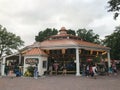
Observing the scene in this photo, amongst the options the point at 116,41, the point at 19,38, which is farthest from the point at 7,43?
the point at 116,41

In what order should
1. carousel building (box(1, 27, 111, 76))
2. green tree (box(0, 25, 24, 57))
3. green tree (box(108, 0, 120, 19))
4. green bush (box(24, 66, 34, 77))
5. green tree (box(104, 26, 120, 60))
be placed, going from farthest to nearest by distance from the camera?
green tree (box(0, 25, 24, 57)) < green tree (box(104, 26, 120, 60)) < carousel building (box(1, 27, 111, 76)) < green bush (box(24, 66, 34, 77)) < green tree (box(108, 0, 120, 19))

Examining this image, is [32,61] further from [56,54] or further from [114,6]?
[114,6]

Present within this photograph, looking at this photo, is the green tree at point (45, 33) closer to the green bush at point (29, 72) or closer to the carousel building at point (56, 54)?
the carousel building at point (56, 54)

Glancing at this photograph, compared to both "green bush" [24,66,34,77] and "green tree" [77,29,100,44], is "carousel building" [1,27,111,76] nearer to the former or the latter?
"green bush" [24,66,34,77]

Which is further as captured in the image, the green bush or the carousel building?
the carousel building

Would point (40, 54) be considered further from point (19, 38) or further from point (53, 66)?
point (19, 38)

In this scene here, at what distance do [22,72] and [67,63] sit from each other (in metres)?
6.80

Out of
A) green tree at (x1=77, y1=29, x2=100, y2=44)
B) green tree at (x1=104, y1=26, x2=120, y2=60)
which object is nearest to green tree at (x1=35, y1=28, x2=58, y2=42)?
green tree at (x1=77, y1=29, x2=100, y2=44)

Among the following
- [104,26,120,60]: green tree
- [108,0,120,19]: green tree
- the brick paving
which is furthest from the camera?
[104,26,120,60]: green tree

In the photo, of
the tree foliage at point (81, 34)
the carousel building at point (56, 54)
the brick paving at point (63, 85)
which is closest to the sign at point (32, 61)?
the carousel building at point (56, 54)

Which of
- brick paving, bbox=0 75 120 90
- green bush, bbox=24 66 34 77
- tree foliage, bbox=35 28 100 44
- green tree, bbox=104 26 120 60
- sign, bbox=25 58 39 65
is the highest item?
tree foliage, bbox=35 28 100 44

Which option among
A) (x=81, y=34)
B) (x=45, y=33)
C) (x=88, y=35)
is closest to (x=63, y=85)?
(x=45, y=33)

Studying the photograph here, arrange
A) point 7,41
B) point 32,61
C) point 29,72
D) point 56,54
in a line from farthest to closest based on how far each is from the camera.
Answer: point 7,41 → point 56,54 → point 32,61 → point 29,72

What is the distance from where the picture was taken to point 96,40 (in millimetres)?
73562
